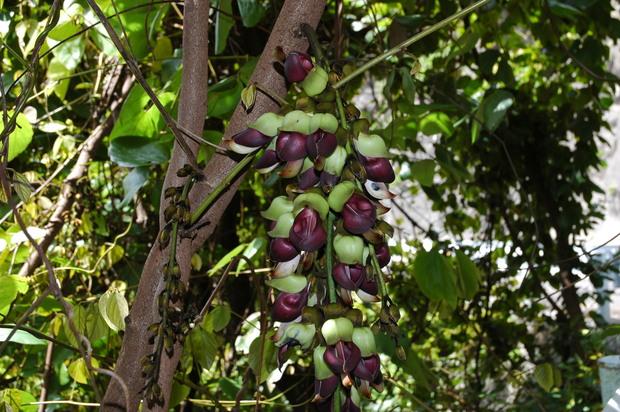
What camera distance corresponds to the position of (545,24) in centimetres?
167

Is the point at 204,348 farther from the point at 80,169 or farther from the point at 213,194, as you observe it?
the point at 80,169

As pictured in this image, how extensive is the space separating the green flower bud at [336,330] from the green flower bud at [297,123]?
0.11 m

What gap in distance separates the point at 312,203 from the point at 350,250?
0.11 feet

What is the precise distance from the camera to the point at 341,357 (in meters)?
0.34

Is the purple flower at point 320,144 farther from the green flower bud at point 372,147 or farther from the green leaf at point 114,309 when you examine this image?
the green leaf at point 114,309

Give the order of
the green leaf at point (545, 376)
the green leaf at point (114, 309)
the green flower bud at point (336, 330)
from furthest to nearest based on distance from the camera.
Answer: the green leaf at point (545, 376), the green leaf at point (114, 309), the green flower bud at point (336, 330)

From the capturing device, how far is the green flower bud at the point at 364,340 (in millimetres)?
358

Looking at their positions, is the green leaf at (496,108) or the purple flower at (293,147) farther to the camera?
the green leaf at (496,108)

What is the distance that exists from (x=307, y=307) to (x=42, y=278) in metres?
0.78

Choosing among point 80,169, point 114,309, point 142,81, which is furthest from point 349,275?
point 80,169

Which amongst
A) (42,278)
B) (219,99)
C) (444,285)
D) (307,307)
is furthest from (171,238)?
(42,278)

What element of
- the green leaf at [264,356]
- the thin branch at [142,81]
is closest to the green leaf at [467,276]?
the green leaf at [264,356]

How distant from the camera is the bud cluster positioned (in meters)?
0.36

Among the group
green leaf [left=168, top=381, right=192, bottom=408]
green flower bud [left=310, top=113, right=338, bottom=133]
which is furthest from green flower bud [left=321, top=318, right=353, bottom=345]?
green leaf [left=168, top=381, right=192, bottom=408]
